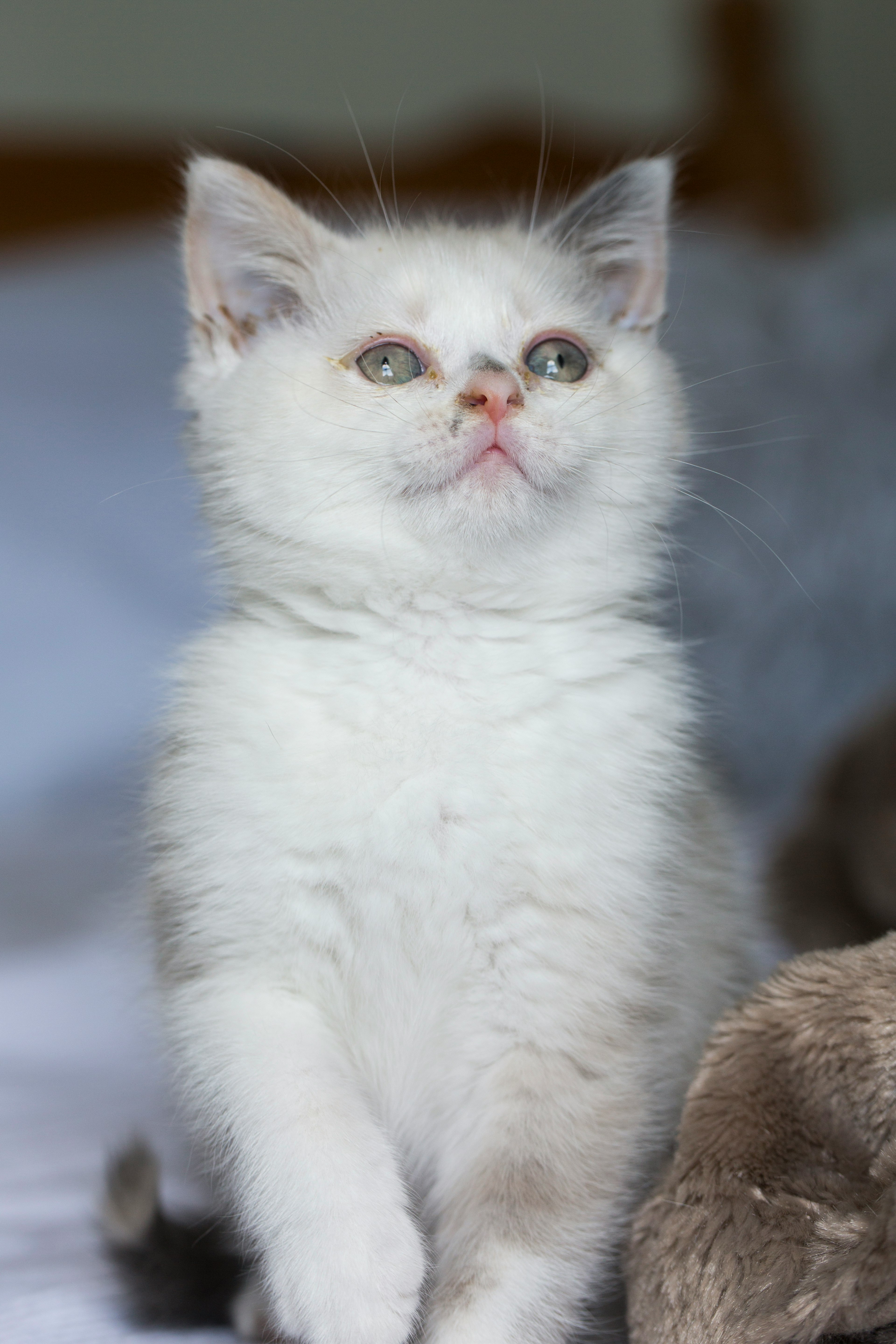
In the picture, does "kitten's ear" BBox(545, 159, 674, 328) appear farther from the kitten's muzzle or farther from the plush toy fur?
the plush toy fur

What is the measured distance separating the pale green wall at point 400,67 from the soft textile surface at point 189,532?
0.95 m

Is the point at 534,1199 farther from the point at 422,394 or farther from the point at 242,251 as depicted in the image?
the point at 242,251

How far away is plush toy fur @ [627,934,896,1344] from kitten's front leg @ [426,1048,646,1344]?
42 millimetres

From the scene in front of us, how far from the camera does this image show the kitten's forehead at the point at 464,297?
3.70ft

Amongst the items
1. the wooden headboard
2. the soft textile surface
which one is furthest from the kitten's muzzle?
the wooden headboard

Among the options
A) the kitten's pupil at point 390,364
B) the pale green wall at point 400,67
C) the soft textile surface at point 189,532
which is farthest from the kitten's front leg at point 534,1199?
the pale green wall at point 400,67

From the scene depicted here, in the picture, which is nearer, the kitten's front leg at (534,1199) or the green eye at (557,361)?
the kitten's front leg at (534,1199)

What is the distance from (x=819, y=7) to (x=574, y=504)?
123 inches

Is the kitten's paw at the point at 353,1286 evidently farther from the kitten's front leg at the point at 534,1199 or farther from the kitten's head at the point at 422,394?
the kitten's head at the point at 422,394

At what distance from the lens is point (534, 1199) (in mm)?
911

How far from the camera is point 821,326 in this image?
88.4 inches

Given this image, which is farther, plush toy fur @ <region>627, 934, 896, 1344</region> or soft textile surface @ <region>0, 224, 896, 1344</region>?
soft textile surface @ <region>0, 224, 896, 1344</region>

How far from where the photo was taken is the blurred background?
1433 millimetres

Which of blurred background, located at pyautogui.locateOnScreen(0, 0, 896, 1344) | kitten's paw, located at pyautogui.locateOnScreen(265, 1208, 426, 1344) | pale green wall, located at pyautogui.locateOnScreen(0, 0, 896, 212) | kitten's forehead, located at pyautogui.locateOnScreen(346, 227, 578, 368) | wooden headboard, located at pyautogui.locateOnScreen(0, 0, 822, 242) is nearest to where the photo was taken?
kitten's paw, located at pyautogui.locateOnScreen(265, 1208, 426, 1344)
